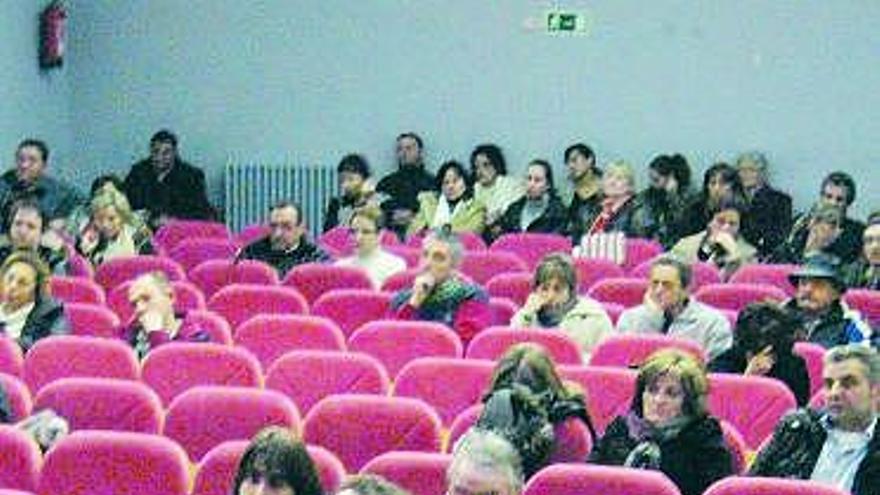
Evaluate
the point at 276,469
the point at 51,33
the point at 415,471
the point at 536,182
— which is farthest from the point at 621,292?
the point at 51,33

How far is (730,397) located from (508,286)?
278cm

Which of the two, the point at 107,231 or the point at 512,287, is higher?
the point at 107,231

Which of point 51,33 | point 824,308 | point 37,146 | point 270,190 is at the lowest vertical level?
point 270,190

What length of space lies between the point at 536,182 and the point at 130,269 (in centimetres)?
334

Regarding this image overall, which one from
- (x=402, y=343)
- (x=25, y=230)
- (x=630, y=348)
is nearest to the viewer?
(x=630, y=348)

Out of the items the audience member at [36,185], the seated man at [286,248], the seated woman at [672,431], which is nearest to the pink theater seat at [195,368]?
the seated woman at [672,431]

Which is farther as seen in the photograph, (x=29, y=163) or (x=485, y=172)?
(x=485, y=172)

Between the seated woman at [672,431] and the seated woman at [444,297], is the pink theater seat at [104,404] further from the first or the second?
the seated woman at [444,297]

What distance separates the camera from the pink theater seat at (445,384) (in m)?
7.69

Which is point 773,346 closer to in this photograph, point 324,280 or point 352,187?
point 324,280

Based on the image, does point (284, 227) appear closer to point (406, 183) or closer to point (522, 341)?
point (522, 341)

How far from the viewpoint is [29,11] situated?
13.6 metres

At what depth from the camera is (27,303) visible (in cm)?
884

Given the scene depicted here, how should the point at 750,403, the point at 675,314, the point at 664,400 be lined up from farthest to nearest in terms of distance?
1. the point at 675,314
2. the point at 750,403
3. the point at 664,400
